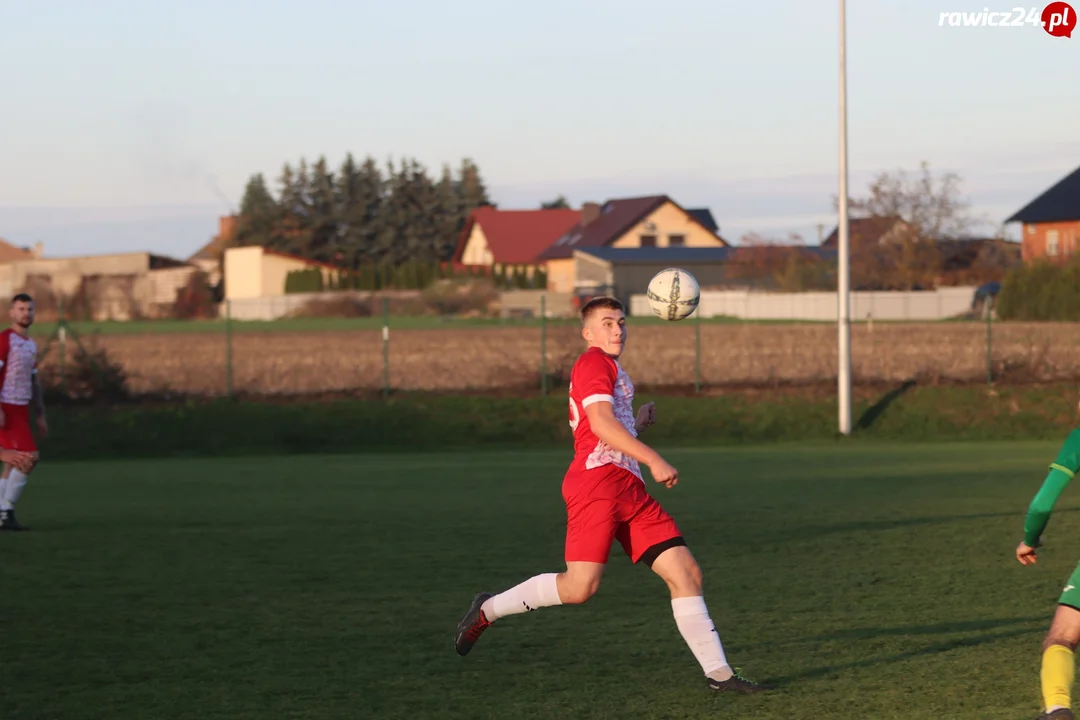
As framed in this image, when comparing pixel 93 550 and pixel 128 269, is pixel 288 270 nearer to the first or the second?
pixel 128 269

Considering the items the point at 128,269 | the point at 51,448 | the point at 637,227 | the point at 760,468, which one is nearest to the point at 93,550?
the point at 760,468

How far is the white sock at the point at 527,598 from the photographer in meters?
7.17

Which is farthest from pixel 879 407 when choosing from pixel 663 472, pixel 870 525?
pixel 663 472

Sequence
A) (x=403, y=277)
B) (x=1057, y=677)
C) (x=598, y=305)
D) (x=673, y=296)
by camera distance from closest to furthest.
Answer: (x=1057, y=677) → (x=598, y=305) → (x=673, y=296) → (x=403, y=277)

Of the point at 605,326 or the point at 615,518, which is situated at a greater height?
the point at 605,326

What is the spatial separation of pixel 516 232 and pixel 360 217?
18080mm

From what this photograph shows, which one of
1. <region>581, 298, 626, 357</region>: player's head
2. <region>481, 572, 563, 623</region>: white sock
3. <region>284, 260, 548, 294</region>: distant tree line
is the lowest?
<region>481, 572, 563, 623</region>: white sock

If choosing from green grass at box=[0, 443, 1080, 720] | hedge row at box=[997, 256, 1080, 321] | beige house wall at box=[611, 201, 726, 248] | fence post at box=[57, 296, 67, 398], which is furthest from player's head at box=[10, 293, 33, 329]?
beige house wall at box=[611, 201, 726, 248]

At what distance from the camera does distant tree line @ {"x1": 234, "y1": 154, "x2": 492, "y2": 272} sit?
129 meters

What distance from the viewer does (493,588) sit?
10336 millimetres

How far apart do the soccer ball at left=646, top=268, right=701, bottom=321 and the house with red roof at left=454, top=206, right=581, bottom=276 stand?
4114 inches

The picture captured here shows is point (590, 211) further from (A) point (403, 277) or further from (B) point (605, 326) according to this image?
(B) point (605, 326)

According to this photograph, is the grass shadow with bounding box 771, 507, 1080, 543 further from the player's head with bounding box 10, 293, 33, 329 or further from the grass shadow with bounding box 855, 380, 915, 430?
the grass shadow with bounding box 855, 380, 915, 430

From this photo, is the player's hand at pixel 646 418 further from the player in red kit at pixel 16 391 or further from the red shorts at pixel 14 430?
the red shorts at pixel 14 430
